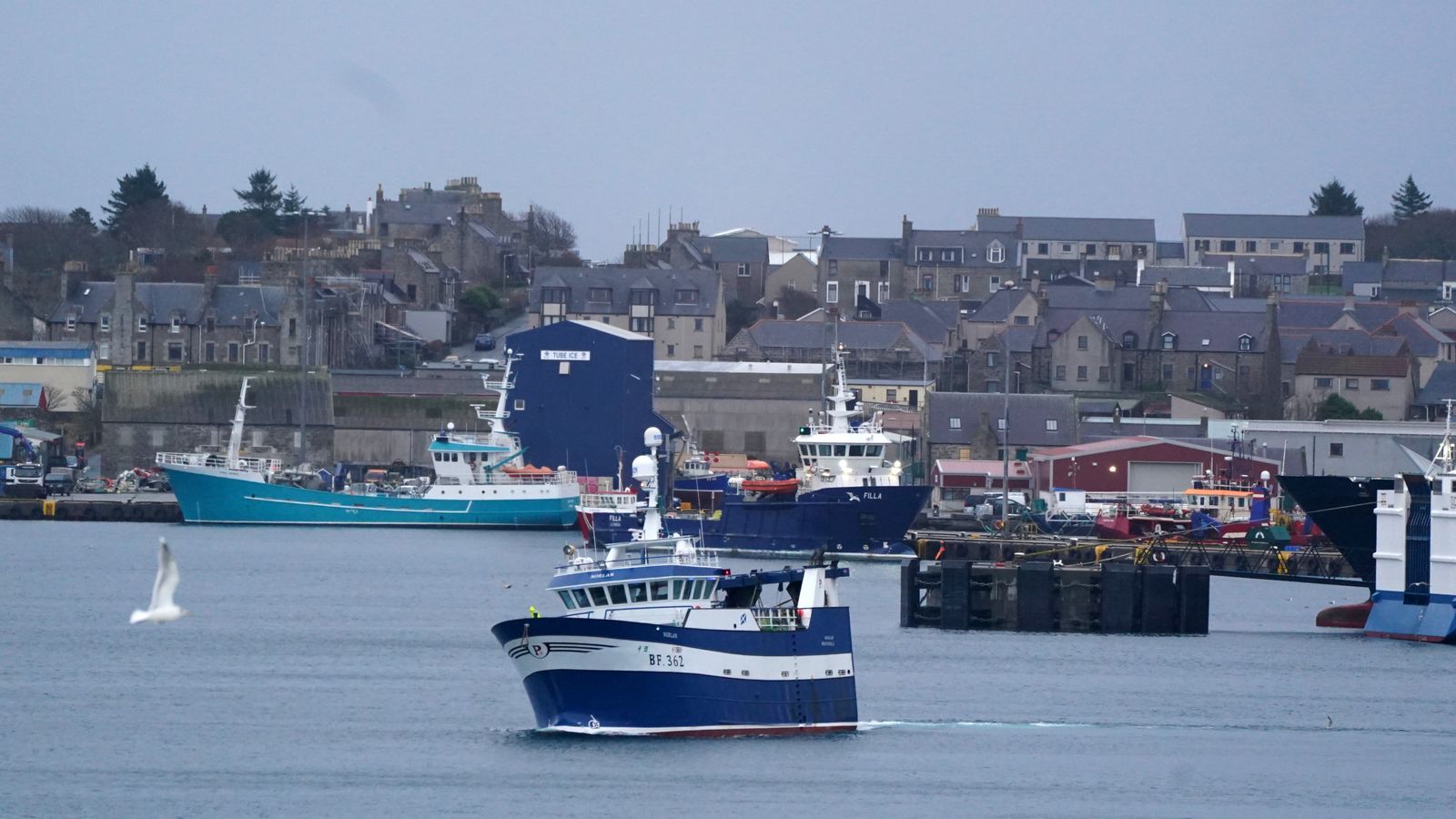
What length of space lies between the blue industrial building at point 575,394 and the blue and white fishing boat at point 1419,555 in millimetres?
37357

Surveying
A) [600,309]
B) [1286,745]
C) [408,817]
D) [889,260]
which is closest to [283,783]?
[408,817]

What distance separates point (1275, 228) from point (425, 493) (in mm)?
69001

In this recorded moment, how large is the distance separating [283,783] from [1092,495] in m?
52.2

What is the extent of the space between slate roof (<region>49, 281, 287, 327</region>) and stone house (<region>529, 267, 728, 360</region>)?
43.9 feet

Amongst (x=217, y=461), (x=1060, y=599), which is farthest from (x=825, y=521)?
(x=217, y=461)

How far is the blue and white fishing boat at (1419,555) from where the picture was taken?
147 ft

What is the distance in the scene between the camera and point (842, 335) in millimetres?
101312

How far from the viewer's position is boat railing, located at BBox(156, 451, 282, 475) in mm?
78000

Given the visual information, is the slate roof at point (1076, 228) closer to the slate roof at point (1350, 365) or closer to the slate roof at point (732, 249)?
the slate roof at point (732, 249)

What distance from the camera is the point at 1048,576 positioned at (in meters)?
48.2

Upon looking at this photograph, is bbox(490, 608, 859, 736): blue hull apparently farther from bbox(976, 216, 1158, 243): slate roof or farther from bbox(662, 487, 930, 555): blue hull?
bbox(976, 216, 1158, 243): slate roof

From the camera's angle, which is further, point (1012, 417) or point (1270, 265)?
point (1270, 265)

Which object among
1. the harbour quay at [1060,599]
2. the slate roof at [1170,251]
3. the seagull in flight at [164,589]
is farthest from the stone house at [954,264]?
the seagull in flight at [164,589]

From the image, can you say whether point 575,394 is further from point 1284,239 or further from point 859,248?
point 1284,239
